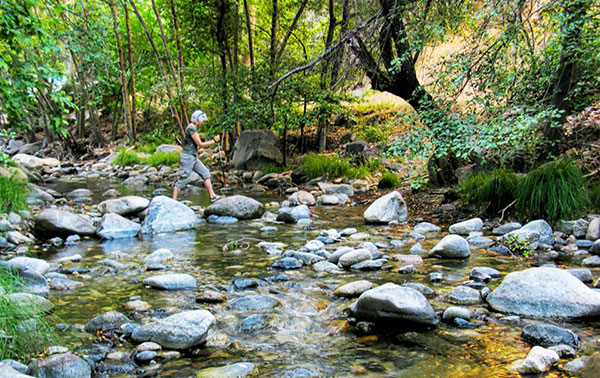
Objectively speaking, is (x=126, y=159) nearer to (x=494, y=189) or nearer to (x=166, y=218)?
(x=166, y=218)

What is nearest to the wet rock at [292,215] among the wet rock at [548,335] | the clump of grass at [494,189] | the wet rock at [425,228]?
the wet rock at [425,228]

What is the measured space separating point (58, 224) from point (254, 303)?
4.53 metres

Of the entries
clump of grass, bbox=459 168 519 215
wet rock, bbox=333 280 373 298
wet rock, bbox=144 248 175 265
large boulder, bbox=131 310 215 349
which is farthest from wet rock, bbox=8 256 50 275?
clump of grass, bbox=459 168 519 215

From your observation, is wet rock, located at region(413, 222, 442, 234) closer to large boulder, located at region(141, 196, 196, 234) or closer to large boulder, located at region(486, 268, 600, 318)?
large boulder, located at region(486, 268, 600, 318)

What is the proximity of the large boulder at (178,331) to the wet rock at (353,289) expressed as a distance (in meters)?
1.32

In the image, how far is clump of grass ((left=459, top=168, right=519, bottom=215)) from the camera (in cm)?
718

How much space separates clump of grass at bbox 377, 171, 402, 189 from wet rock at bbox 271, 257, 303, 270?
20.4 feet

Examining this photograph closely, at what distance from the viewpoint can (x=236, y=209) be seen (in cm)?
888

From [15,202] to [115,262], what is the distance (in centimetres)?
351

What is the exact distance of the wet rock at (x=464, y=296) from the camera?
405 cm

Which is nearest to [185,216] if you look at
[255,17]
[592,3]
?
[592,3]

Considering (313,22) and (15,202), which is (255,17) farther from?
(15,202)

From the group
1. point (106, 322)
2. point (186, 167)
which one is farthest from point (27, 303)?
point (186, 167)

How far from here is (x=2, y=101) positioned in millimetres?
5375
